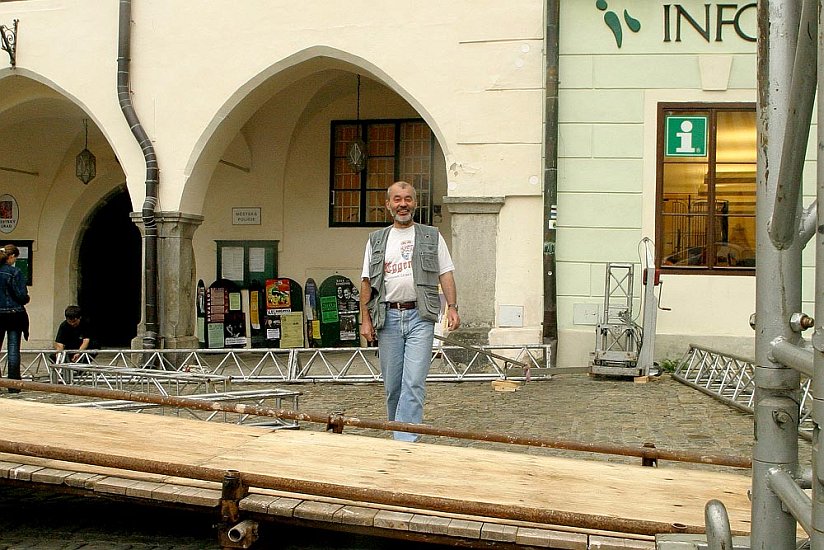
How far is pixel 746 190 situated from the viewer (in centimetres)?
1092

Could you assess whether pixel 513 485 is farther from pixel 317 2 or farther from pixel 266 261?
pixel 266 261

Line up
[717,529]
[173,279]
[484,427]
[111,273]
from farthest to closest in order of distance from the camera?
[111,273], [173,279], [484,427], [717,529]

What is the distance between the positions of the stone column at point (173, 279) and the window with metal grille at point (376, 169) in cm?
328

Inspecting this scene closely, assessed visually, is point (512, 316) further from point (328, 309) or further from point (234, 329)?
point (234, 329)

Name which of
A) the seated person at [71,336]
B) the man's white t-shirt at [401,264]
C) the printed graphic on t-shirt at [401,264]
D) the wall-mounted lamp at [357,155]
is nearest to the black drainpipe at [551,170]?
the wall-mounted lamp at [357,155]

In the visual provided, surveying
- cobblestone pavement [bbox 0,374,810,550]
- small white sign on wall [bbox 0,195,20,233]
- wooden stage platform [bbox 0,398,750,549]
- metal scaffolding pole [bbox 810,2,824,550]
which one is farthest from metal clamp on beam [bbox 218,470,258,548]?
small white sign on wall [bbox 0,195,20,233]

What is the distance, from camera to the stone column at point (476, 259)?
1119 cm

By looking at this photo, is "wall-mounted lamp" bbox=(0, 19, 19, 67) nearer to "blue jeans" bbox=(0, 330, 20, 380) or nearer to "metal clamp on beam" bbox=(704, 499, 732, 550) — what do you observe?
"blue jeans" bbox=(0, 330, 20, 380)

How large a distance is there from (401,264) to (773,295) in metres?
4.32

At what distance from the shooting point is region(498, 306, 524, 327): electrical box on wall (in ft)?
36.6

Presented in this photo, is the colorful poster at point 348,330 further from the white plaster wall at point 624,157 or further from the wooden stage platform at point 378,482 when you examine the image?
the wooden stage platform at point 378,482

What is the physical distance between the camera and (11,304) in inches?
412

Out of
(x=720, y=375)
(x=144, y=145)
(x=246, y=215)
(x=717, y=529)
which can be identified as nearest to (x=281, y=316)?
(x=246, y=215)

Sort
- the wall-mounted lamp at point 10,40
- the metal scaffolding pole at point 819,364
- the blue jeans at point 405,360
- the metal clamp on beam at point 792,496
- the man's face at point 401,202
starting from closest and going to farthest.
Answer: the metal scaffolding pole at point 819,364
the metal clamp on beam at point 792,496
the blue jeans at point 405,360
the man's face at point 401,202
the wall-mounted lamp at point 10,40
